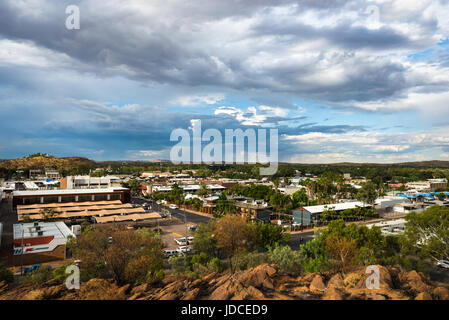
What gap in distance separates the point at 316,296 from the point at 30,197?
61483mm

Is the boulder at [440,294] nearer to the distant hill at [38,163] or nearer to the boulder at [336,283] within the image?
the boulder at [336,283]

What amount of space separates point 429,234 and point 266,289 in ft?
71.9

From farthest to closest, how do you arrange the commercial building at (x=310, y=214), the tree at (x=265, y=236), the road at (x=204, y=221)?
the commercial building at (x=310, y=214) < the road at (x=204, y=221) < the tree at (x=265, y=236)

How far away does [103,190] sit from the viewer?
6278 cm

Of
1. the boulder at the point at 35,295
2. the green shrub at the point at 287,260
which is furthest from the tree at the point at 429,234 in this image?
the boulder at the point at 35,295

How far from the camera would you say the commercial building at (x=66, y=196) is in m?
56.2

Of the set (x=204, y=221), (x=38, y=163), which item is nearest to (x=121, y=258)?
(x=204, y=221)

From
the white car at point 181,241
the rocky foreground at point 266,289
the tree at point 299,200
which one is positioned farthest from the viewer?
the tree at point 299,200

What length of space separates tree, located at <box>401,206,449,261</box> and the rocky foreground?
14786 millimetres

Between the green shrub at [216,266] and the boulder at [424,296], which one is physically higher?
the boulder at [424,296]

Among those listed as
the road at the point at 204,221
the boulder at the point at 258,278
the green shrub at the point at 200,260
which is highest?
the boulder at the point at 258,278

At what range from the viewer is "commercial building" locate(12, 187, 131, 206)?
184 ft

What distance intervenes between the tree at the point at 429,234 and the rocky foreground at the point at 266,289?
48.5 feet

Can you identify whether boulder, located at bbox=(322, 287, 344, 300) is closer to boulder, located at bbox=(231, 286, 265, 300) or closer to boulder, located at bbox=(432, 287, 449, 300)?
boulder, located at bbox=(231, 286, 265, 300)
